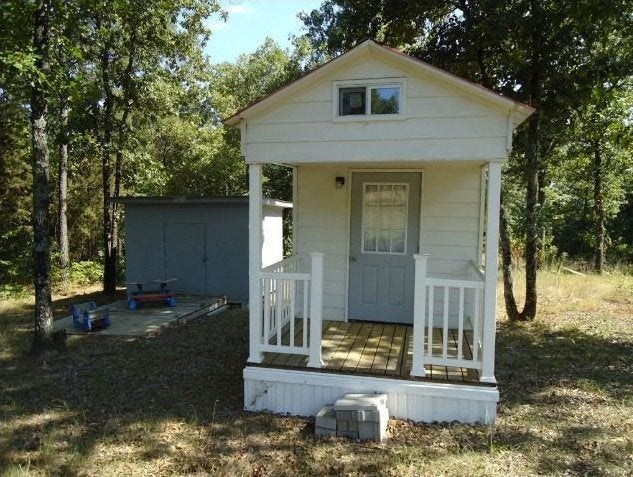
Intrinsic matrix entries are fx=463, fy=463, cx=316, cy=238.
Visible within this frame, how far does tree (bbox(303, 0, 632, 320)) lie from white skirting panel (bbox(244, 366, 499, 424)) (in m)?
4.58

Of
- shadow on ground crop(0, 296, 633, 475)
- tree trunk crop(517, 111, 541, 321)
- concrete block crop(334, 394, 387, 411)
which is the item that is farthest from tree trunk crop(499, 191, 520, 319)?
concrete block crop(334, 394, 387, 411)

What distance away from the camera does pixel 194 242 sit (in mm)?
10297

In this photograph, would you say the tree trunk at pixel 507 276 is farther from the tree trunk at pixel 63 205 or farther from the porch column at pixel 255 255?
the tree trunk at pixel 63 205

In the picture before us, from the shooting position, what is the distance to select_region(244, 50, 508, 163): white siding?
157 inches

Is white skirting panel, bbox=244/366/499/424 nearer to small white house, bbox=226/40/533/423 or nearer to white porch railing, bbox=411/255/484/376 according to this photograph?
small white house, bbox=226/40/533/423

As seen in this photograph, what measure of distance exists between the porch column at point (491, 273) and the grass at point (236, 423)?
0.58 m

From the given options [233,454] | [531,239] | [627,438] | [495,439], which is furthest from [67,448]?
[531,239]

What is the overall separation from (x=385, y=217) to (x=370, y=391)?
7.64 feet

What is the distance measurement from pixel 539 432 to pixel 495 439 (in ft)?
1.45

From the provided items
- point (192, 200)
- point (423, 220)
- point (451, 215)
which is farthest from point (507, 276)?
point (192, 200)

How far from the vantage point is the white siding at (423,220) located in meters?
5.61

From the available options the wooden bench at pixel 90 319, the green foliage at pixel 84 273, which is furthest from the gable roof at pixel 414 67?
the green foliage at pixel 84 273

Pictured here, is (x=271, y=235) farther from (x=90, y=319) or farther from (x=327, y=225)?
(x=327, y=225)

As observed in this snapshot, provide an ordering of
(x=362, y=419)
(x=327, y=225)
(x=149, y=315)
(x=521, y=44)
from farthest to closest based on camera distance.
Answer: (x=149, y=315), (x=521, y=44), (x=327, y=225), (x=362, y=419)
